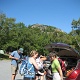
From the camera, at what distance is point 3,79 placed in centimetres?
1366

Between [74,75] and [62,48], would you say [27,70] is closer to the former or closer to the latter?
[74,75]

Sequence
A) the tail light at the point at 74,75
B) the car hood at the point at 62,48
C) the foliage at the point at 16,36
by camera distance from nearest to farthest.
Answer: the tail light at the point at 74,75 → the car hood at the point at 62,48 → the foliage at the point at 16,36

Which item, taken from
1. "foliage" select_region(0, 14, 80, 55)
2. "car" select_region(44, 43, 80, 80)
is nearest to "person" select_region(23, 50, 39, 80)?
"car" select_region(44, 43, 80, 80)

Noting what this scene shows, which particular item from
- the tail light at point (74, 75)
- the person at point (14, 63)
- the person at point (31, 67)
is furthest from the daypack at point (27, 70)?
the person at point (14, 63)

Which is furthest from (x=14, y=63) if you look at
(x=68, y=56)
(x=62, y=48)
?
(x=62, y=48)

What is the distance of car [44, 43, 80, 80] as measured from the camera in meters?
7.59

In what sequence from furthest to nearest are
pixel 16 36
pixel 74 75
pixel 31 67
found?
pixel 16 36 → pixel 31 67 → pixel 74 75

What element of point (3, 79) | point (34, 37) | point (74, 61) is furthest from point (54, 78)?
point (34, 37)

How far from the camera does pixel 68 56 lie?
11359 mm

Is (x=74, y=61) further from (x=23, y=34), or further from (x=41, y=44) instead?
(x=41, y=44)

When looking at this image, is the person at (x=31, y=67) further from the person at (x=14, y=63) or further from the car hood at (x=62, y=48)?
the person at (x=14, y=63)

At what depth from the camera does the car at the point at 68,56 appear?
7594 millimetres

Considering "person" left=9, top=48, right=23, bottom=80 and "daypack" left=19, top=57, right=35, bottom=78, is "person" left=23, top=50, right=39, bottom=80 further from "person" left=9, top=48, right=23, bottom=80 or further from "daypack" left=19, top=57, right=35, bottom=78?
"person" left=9, top=48, right=23, bottom=80

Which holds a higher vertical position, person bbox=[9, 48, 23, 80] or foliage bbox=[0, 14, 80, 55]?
foliage bbox=[0, 14, 80, 55]
